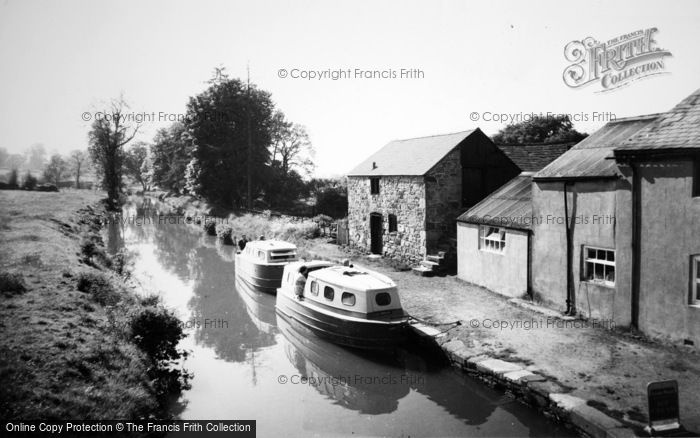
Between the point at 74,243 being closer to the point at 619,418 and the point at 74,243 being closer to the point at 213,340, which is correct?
the point at 213,340

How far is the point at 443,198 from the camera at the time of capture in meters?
18.3

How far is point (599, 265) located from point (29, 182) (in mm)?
52411

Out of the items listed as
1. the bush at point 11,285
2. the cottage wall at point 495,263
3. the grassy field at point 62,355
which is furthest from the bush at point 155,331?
the cottage wall at point 495,263

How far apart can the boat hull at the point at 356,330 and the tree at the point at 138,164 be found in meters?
80.5

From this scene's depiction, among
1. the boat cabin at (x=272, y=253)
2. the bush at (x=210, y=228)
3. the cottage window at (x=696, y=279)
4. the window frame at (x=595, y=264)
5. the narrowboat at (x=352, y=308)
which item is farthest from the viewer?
the bush at (x=210, y=228)

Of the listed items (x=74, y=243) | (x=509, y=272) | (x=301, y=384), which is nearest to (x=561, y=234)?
(x=509, y=272)

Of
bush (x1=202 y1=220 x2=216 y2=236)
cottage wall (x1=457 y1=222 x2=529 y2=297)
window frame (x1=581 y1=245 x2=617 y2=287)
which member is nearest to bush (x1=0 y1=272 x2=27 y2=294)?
cottage wall (x1=457 y1=222 x2=529 y2=297)

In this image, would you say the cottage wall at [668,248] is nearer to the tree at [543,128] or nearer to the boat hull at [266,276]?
the boat hull at [266,276]

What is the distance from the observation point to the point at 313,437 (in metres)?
8.00

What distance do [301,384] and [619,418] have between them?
22.2ft

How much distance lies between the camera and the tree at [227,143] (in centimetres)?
3962

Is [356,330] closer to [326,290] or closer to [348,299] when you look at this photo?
[348,299]

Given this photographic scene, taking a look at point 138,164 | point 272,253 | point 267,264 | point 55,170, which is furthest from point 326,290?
point 138,164

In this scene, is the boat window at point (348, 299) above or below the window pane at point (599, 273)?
below
